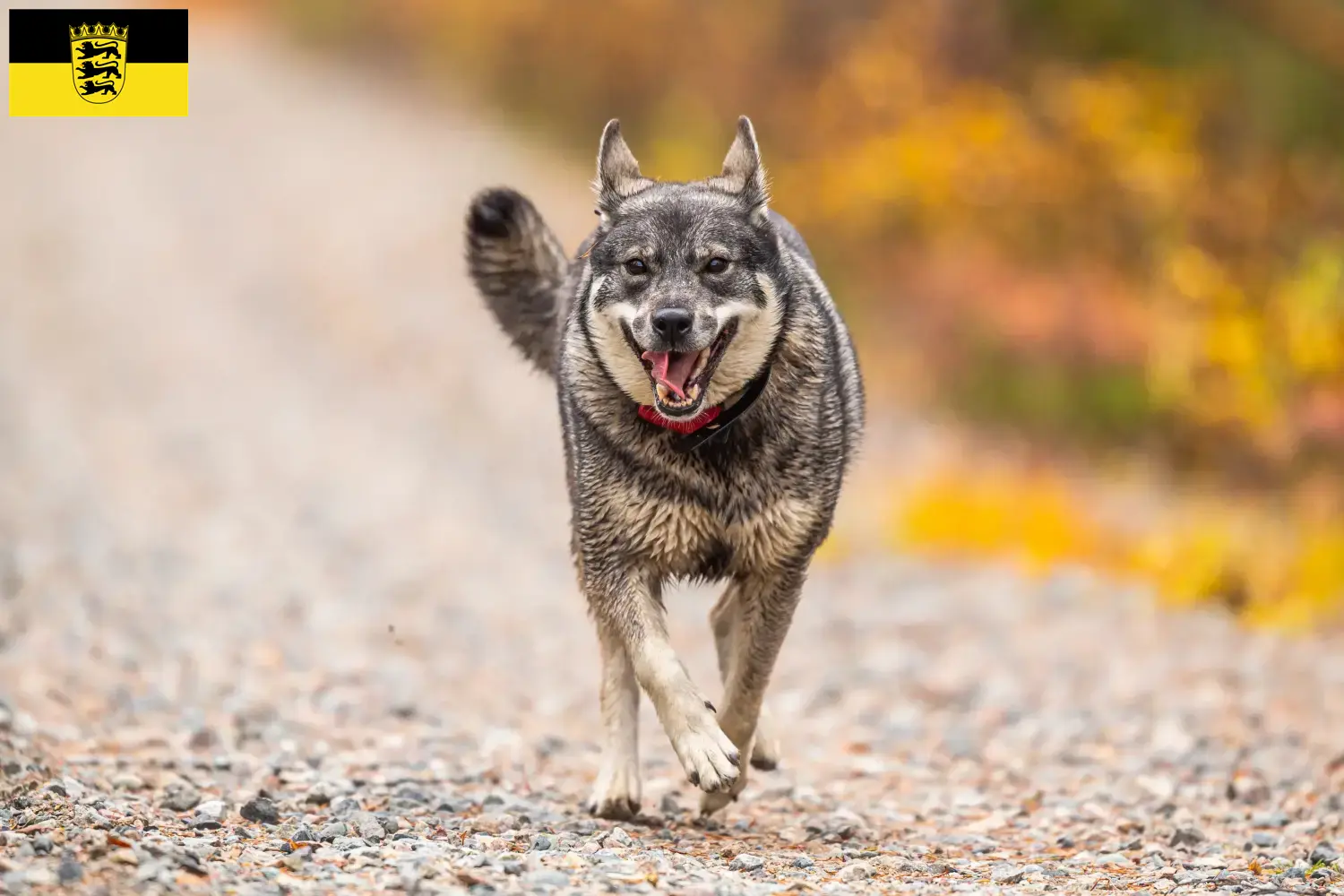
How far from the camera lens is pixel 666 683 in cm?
487

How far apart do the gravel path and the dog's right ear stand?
2.07 meters

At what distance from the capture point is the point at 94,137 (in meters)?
22.5

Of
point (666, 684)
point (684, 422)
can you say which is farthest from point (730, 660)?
point (684, 422)

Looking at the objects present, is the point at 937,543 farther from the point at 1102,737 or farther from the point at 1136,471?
the point at 1102,737

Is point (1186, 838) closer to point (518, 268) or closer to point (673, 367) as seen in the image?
point (673, 367)

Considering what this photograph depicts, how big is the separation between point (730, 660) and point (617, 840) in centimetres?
103

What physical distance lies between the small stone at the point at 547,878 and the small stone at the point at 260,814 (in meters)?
1.06

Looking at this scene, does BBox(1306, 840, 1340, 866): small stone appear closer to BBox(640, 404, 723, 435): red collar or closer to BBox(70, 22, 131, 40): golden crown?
BBox(640, 404, 723, 435): red collar

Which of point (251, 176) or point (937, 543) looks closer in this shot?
point (937, 543)

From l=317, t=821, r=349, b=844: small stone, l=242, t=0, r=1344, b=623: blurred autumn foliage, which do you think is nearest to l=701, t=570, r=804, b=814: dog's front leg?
l=317, t=821, r=349, b=844: small stone

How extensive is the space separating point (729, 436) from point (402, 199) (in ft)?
49.1

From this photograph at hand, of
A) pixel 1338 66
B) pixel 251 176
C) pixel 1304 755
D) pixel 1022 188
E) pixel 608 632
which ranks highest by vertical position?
pixel 251 176

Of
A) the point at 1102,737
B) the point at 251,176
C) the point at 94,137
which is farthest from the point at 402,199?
the point at 1102,737

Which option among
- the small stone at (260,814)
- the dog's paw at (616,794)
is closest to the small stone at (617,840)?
the dog's paw at (616,794)
